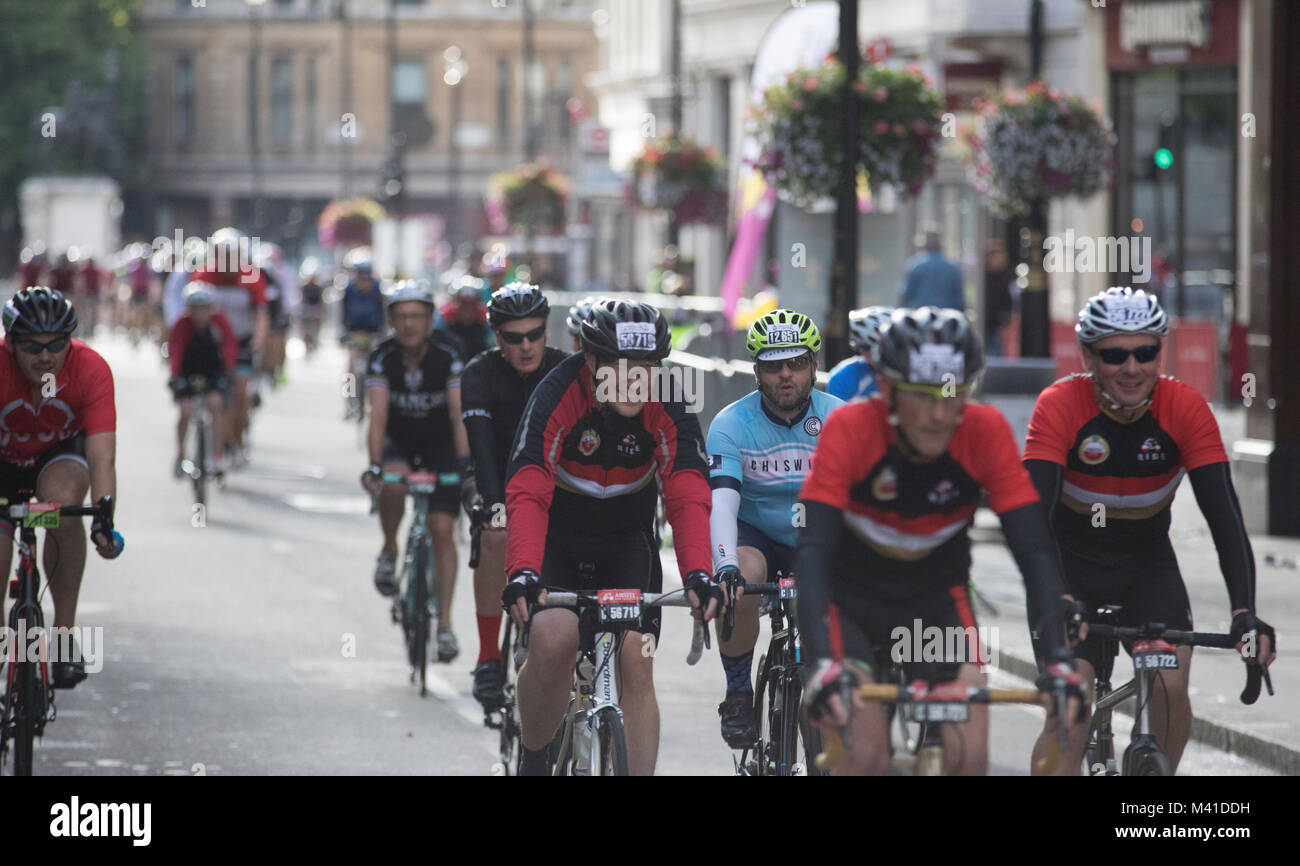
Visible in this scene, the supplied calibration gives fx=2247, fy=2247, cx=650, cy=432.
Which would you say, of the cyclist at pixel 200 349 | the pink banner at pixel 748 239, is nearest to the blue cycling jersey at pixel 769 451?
the cyclist at pixel 200 349

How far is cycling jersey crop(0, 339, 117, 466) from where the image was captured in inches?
336

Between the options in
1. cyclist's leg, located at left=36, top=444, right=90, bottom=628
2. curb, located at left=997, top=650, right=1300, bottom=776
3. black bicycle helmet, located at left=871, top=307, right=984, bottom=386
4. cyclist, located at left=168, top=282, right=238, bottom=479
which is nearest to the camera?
black bicycle helmet, located at left=871, top=307, right=984, bottom=386

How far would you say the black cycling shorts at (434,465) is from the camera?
1131cm

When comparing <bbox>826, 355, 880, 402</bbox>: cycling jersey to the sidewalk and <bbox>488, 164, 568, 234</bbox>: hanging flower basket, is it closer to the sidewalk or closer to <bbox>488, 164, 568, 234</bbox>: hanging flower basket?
the sidewalk

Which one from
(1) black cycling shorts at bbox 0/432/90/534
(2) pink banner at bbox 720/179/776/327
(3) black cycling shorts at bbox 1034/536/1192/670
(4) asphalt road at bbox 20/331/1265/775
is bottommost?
(4) asphalt road at bbox 20/331/1265/775

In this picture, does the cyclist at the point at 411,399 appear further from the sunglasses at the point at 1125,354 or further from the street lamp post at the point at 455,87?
the street lamp post at the point at 455,87

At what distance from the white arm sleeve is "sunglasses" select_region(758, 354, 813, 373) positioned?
47cm

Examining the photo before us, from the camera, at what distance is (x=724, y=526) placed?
294 inches

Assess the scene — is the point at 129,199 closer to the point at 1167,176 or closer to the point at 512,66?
the point at 512,66

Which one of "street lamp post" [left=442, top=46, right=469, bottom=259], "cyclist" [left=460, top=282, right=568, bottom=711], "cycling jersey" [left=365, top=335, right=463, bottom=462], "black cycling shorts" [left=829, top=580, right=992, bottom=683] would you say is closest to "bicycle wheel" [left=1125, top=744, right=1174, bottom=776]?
"black cycling shorts" [left=829, top=580, right=992, bottom=683]

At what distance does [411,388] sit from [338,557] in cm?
475

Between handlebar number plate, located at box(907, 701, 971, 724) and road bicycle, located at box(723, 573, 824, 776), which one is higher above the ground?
handlebar number plate, located at box(907, 701, 971, 724)

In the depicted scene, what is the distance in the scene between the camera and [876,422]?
5.61 m
